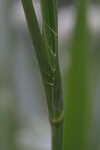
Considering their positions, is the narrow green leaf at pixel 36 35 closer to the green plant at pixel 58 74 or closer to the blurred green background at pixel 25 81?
the green plant at pixel 58 74

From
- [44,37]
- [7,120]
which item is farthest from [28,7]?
[7,120]

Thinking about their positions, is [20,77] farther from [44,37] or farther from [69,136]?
[44,37]

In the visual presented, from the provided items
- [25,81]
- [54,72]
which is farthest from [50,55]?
[25,81]

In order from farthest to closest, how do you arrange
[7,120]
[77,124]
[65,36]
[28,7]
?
[65,36], [7,120], [77,124], [28,7]

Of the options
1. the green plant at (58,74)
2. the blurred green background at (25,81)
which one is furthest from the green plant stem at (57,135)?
the blurred green background at (25,81)

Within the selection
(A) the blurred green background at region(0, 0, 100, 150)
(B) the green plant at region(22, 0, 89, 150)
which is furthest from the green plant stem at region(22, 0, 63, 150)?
(A) the blurred green background at region(0, 0, 100, 150)
